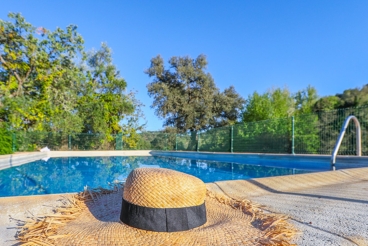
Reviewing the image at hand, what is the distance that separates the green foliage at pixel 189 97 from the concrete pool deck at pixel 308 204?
48.6 ft

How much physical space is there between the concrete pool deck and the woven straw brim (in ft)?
1.11

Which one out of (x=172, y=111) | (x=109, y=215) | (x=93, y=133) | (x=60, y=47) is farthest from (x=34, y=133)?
(x=109, y=215)

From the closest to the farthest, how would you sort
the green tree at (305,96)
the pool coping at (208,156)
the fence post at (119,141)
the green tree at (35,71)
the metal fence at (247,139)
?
the pool coping at (208,156) → the metal fence at (247,139) → the green tree at (35,71) → the fence post at (119,141) → the green tree at (305,96)

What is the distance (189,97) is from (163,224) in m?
17.7

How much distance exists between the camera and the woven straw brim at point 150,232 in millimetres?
870

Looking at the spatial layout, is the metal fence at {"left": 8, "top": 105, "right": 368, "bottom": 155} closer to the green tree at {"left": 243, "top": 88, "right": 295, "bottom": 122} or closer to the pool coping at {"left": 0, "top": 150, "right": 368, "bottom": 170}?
the pool coping at {"left": 0, "top": 150, "right": 368, "bottom": 170}

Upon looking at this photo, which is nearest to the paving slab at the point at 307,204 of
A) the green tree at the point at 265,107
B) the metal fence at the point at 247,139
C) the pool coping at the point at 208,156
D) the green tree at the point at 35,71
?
the pool coping at the point at 208,156

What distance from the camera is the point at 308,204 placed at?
204 centimetres

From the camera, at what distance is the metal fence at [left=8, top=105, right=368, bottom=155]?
7.92m

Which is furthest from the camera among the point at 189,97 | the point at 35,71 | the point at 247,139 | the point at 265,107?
the point at 189,97

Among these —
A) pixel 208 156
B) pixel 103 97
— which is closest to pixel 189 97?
pixel 103 97

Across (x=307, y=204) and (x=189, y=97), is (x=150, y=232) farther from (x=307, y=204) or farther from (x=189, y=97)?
(x=189, y=97)

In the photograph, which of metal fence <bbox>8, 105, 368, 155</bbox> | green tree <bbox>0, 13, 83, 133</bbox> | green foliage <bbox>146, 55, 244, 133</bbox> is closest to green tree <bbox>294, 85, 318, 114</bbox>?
green foliage <bbox>146, 55, 244, 133</bbox>

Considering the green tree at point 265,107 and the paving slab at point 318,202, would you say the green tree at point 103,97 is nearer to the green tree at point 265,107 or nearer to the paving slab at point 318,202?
the green tree at point 265,107
